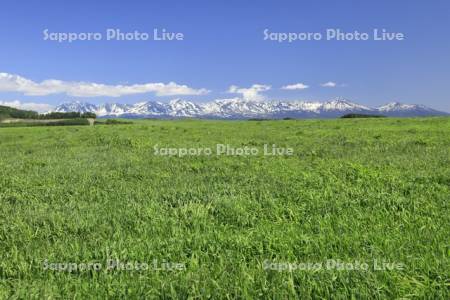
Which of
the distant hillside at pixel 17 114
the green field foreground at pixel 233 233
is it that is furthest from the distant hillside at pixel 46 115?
the green field foreground at pixel 233 233

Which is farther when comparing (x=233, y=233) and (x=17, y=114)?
(x=17, y=114)

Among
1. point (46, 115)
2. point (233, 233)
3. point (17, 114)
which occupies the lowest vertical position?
point (233, 233)

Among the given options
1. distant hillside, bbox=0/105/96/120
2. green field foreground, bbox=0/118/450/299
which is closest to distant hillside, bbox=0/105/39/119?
distant hillside, bbox=0/105/96/120

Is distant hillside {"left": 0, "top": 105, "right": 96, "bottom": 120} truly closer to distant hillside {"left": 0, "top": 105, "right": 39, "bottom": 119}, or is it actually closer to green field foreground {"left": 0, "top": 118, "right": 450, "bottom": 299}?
distant hillside {"left": 0, "top": 105, "right": 39, "bottom": 119}

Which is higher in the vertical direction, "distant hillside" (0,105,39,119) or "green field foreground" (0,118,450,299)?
"distant hillside" (0,105,39,119)

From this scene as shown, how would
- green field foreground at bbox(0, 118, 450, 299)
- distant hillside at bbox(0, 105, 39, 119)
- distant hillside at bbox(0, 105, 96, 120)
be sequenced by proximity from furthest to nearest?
1. distant hillside at bbox(0, 105, 39, 119)
2. distant hillside at bbox(0, 105, 96, 120)
3. green field foreground at bbox(0, 118, 450, 299)

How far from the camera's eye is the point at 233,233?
8.10m

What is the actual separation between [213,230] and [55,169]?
11224 millimetres

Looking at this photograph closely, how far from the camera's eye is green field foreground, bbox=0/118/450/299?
5774 mm

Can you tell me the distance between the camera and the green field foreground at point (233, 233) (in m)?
5.77

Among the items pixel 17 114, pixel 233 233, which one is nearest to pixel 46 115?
pixel 17 114

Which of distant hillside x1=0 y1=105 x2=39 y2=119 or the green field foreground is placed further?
distant hillside x1=0 y1=105 x2=39 y2=119

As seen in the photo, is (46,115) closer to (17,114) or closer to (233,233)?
(17,114)

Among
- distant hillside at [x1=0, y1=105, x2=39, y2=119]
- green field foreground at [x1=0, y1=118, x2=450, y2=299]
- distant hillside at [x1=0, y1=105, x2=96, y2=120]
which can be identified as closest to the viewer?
green field foreground at [x1=0, y1=118, x2=450, y2=299]
